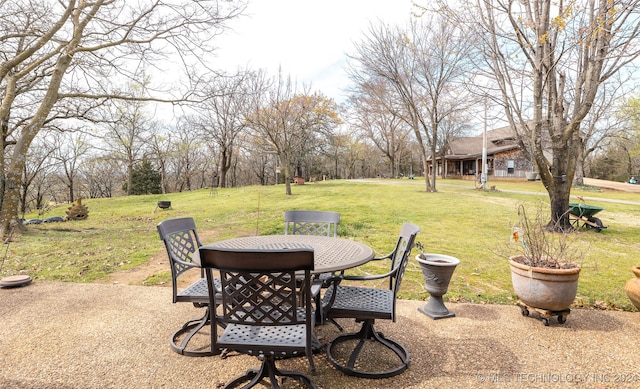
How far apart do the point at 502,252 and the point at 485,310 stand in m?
2.87

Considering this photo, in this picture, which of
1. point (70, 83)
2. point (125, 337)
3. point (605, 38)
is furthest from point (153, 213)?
point (605, 38)

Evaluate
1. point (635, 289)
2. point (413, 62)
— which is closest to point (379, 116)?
point (413, 62)

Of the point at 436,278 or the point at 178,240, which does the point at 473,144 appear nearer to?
the point at 436,278

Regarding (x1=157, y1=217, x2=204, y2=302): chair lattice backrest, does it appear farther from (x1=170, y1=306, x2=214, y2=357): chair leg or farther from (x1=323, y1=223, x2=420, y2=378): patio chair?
(x1=323, y1=223, x2=420, y2=378): patio chair

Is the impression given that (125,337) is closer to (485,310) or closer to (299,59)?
(485,310)

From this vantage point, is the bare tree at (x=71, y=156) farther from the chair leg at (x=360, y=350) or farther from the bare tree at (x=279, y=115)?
the chair leg at (x=360, y=350)

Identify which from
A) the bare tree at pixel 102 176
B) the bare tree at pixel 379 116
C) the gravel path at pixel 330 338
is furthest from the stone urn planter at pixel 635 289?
the bare tree at pixel 102 176

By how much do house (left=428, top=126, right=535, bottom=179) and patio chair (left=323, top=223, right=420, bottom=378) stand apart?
26.3 meters

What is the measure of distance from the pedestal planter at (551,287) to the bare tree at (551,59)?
2416 mm

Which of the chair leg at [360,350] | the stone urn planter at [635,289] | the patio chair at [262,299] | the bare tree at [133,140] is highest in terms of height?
the bare tree at [133,140]

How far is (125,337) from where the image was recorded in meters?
2.84

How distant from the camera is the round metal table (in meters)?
2.19

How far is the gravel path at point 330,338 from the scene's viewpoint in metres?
2.24

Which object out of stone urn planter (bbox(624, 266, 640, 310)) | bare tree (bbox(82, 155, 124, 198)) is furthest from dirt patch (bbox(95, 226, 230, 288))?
bare tree (bbox(82, 155, 124, 198))
